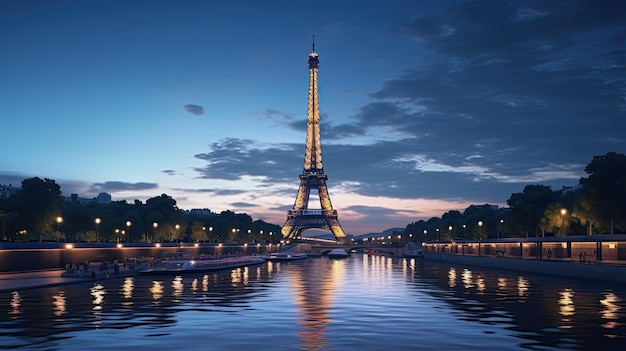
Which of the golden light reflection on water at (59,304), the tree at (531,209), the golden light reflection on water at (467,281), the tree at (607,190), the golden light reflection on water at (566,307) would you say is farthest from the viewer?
the tree at (531,209)

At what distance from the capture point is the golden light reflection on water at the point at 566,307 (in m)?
33.2

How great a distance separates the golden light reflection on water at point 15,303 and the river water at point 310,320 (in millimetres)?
69

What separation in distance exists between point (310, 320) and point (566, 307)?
652 inches

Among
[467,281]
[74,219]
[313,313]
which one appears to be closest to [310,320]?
[313,313]

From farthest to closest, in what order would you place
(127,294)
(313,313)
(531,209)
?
(531,209) < (127,294) < (313,313)

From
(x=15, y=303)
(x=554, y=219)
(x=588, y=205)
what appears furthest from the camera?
(x=554, y=219)

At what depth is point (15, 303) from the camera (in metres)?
40.6

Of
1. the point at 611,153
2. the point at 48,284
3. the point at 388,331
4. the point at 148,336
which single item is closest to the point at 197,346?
the point at 148,336

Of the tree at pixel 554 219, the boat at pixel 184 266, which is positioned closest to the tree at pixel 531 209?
the tree at pixel 554 219

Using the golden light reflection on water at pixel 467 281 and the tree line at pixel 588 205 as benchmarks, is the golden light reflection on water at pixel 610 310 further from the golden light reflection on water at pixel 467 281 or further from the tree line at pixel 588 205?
the tree line at pixel 588 205

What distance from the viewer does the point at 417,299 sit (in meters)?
47.5

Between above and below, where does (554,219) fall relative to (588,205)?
below

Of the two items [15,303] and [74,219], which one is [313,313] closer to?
[15,303]

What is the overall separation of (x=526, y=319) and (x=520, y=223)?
353ft
